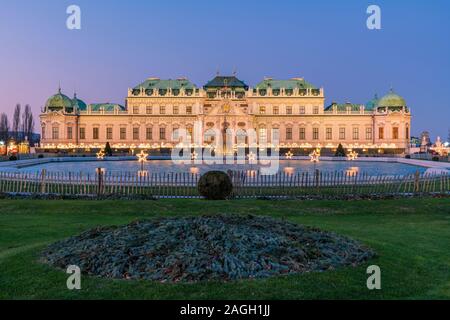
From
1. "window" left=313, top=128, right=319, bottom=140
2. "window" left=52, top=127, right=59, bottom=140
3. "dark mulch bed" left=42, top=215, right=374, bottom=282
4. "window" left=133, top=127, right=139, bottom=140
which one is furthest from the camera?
"window" left=133, top=127, right=139, bottom=140

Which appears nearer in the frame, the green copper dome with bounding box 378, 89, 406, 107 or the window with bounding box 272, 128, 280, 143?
the window with bounding box 272, 128, 280, 143

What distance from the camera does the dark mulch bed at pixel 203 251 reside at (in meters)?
7.96

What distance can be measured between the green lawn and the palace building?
77487 millimetres

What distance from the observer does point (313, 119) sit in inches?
3890

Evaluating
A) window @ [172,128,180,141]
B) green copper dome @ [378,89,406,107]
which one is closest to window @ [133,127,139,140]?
window @ [172,128,180,141]

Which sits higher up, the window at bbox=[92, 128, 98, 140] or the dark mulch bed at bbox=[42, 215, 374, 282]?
the window at bbox=[92, 128, 98, 140]

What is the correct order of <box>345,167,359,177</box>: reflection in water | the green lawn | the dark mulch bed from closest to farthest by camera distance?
the green lawn < the dark mulch bed < <box>345,167,359,177</box>: reflection in water

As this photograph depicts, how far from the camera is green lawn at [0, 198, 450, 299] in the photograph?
723 cm

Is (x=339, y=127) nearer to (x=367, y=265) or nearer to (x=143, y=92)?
(x=143, y=92)

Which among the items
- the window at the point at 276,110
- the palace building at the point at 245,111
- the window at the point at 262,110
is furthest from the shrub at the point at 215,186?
the window at the point at 276,110

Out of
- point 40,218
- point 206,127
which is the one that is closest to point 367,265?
point 40,218

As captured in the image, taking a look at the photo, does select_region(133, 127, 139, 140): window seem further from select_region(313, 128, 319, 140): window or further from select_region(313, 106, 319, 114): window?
select_region(313, 106, 319, 114): window

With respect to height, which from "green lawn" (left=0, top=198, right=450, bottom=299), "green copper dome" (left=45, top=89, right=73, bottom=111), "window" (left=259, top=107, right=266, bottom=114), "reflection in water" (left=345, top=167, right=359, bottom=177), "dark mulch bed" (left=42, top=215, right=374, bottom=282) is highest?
"green copper dome" (left=45, top=89, right=73, bottom=111)

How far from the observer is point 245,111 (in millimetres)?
96312
